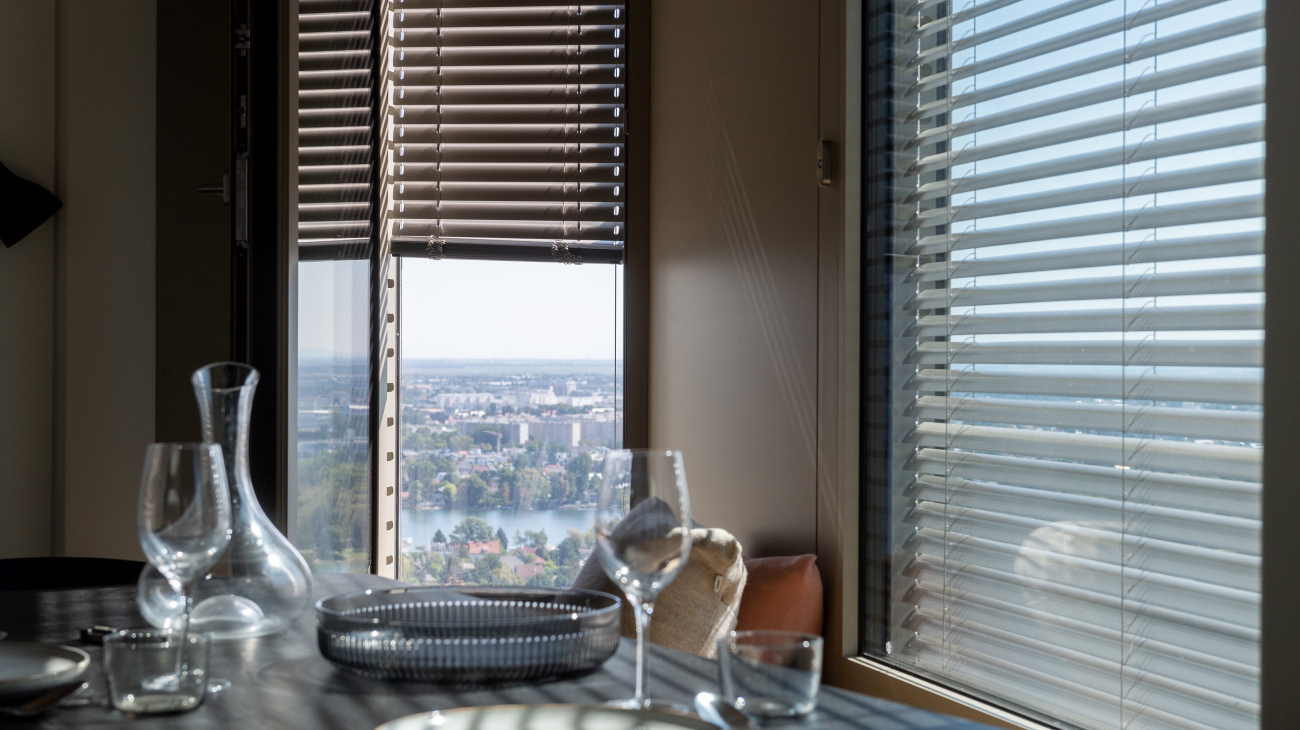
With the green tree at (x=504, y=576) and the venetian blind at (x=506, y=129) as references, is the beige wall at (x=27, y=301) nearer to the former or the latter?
the venetian blind at (x=506, y=129)

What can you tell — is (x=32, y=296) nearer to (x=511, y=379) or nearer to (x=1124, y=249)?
(x=511, y=379)

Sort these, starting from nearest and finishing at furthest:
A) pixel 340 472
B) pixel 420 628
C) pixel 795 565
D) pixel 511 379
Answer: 1. pixel 420 628
2. pixel 795 565
3. pixel 340 472
4. pixel 511 379

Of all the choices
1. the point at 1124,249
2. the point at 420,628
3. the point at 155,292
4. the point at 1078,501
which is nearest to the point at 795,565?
the point at 1078,501

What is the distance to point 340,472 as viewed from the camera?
274 centimetres

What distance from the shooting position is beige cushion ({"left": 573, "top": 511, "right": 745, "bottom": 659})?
1.79m

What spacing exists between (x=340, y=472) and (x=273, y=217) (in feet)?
2.63

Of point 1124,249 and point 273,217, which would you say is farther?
point 273,217

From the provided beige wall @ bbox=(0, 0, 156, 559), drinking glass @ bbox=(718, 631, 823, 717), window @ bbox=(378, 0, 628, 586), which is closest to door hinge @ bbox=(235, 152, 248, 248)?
window @ bbox=(378, 0, 628, 586)

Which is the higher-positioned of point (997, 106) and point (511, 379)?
point (997, 106)

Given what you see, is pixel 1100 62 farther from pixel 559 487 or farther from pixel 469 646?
pixel 559 487

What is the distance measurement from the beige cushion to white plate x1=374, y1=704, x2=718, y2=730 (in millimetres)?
1034

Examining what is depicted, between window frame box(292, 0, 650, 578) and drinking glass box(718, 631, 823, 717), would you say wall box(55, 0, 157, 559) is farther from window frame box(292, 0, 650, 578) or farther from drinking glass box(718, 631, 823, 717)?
drinking glass box(718, 631, 823, 717)

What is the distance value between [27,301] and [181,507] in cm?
247

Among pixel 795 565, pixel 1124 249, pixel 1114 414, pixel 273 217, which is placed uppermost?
pixel 273 217
